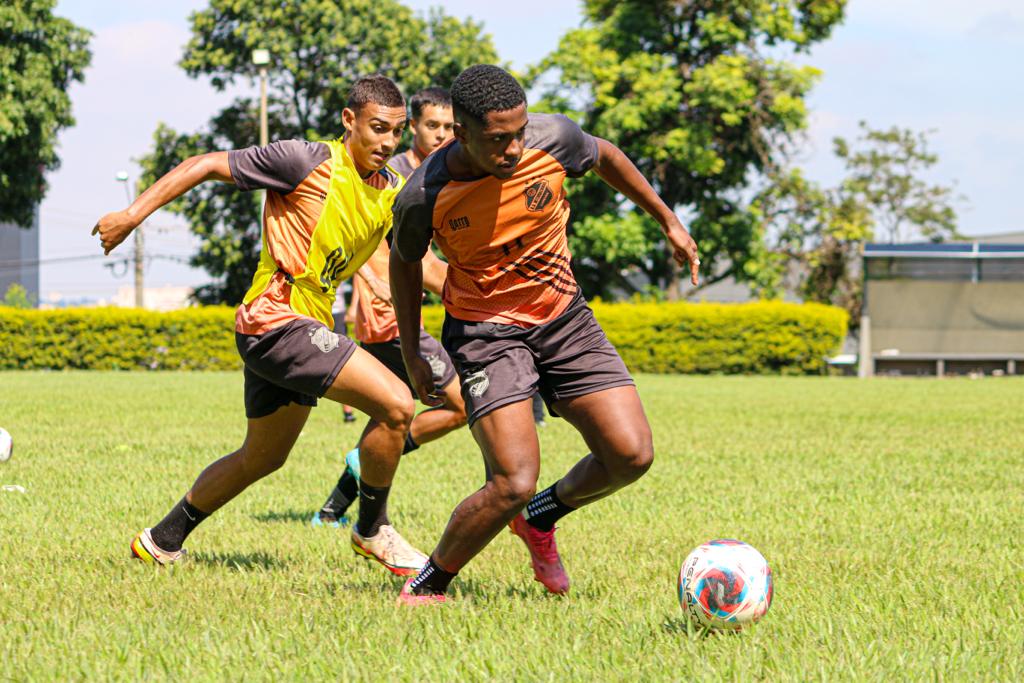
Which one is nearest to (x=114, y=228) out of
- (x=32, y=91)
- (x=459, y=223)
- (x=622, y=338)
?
(x=459, y=223)

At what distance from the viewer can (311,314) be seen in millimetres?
5160

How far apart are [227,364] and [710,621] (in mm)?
27847

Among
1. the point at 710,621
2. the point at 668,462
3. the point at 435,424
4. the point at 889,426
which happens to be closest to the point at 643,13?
the point at 889,426

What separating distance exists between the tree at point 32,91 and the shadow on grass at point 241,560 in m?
28.7

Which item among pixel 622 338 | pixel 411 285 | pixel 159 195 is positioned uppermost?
pixel 159 195

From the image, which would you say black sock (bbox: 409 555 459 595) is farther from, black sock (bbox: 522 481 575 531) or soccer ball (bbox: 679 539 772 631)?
soccer ball (bbox: 679 539 772 631)

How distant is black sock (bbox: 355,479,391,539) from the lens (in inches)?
211

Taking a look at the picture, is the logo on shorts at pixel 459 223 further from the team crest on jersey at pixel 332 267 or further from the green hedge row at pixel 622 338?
the green hedge row at pixel 622 338

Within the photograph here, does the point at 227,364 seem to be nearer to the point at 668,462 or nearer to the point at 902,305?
the point at 902,305

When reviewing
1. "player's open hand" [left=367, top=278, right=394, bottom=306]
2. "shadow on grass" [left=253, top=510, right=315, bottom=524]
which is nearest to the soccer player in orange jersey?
"shadow on grass" [left=253, top=510, right=315, bottom=524]

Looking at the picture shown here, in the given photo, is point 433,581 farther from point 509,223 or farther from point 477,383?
point 509,223

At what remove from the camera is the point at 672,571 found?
5.20m

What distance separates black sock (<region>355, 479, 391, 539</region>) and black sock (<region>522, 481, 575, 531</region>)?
0.82 m

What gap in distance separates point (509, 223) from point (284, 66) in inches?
1413
